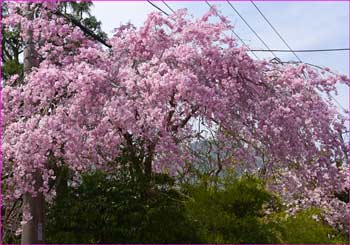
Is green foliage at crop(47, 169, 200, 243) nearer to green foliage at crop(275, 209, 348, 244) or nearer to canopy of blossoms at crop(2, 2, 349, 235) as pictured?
canopy of blossoms at crop(2, 2, 349, 235)

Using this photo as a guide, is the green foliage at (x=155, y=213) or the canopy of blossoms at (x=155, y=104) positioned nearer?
the canopy of blossoms at (x=155, y=104)

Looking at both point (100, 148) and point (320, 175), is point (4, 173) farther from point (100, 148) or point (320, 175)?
point (320, 175)

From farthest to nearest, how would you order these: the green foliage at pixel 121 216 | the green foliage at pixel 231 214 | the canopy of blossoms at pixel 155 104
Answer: the green foliage at pixel 231 214 → the green foliage at pixel 121 216 → the canopy of blossoms at pixel 155 104

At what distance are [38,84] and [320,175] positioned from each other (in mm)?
4383

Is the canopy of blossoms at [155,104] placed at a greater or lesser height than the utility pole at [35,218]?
greater

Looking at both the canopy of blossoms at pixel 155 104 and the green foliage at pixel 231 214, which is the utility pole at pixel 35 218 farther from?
the green foliage at pixel 231 214

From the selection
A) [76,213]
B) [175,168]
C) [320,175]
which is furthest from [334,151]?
[76,213]

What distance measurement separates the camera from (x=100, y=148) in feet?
22.7

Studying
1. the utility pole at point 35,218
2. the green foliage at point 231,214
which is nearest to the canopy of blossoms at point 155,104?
the utility pole at point 35,218

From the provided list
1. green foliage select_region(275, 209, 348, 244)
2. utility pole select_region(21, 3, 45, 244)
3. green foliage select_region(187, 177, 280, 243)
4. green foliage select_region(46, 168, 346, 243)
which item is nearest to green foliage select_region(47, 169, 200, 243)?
green foliage select_region(46, 168, 346, 243)

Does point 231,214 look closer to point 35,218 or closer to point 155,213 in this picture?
point 155,213

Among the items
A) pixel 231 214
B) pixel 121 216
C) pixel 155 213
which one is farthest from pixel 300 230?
pixel 121 216

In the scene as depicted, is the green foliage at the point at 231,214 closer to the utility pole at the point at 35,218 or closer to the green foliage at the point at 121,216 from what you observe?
the green foliage at the point at 121,216

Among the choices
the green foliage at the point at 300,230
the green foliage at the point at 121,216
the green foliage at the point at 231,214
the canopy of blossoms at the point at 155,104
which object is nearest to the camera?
the canopy of blossoms at the point at 155,104
